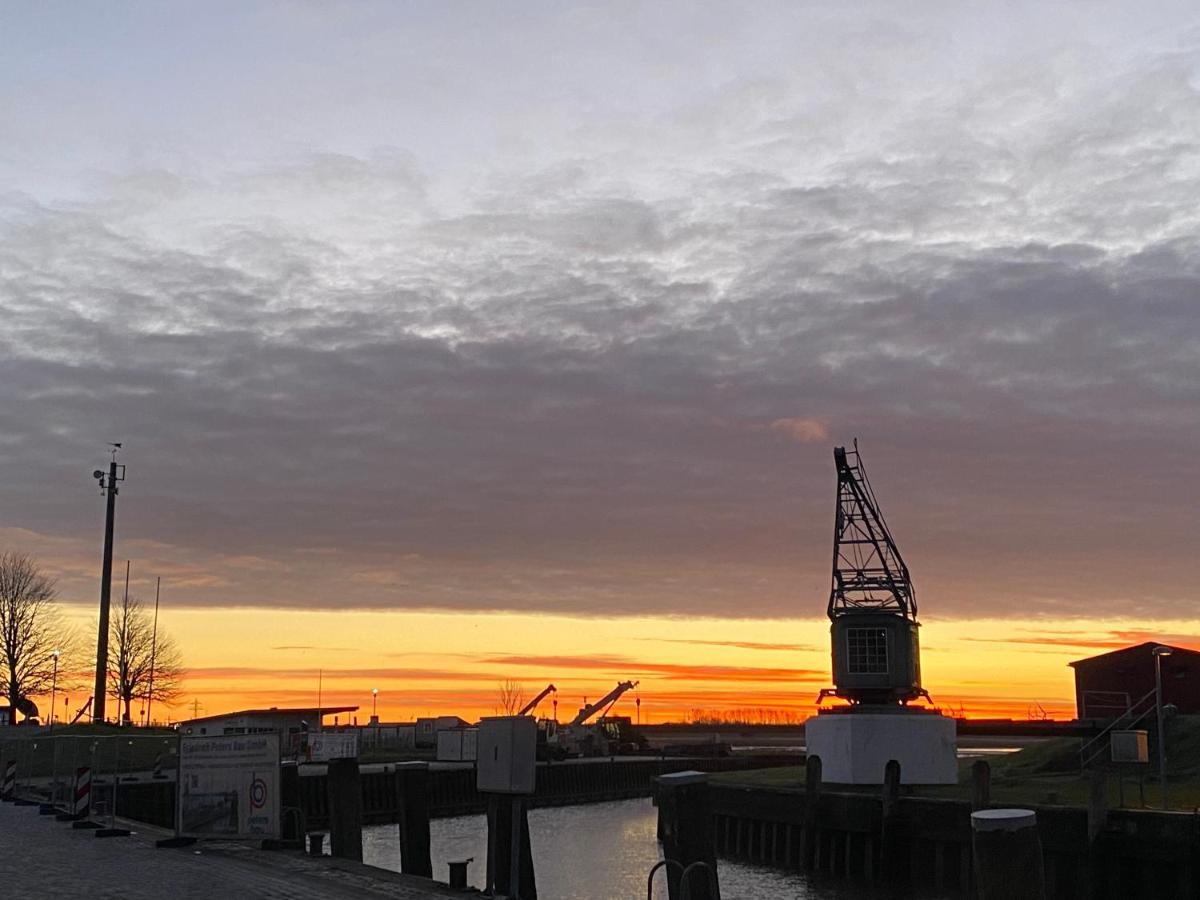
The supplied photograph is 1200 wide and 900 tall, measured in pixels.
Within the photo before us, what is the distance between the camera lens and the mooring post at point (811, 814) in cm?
4666

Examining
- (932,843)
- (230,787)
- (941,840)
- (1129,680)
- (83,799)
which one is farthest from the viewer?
(1129,680)

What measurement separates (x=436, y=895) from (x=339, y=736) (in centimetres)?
5621

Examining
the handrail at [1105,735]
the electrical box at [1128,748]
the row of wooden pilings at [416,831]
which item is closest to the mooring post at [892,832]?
the electrical box at [1128,748]

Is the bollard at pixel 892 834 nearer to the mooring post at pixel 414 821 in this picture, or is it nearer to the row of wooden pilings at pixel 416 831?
the row of wooden pilings at pixel 416 831

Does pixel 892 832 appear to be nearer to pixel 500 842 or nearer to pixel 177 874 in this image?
pixel 500 842

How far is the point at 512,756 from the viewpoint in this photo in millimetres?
20688

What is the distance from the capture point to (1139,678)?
221ft

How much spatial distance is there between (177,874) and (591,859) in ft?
117

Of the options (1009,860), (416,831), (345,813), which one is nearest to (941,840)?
(416,831)

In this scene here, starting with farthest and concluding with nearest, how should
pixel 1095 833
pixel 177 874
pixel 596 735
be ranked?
pixel 596 735
pixel 1095 833
pixel 177 874

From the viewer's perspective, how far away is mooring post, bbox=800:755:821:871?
46.7m

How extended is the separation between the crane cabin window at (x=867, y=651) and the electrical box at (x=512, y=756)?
42768 millimetres

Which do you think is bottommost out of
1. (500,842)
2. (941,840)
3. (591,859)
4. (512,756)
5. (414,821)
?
(591,859)

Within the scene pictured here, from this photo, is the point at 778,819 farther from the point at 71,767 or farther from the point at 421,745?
the point at 421,745
